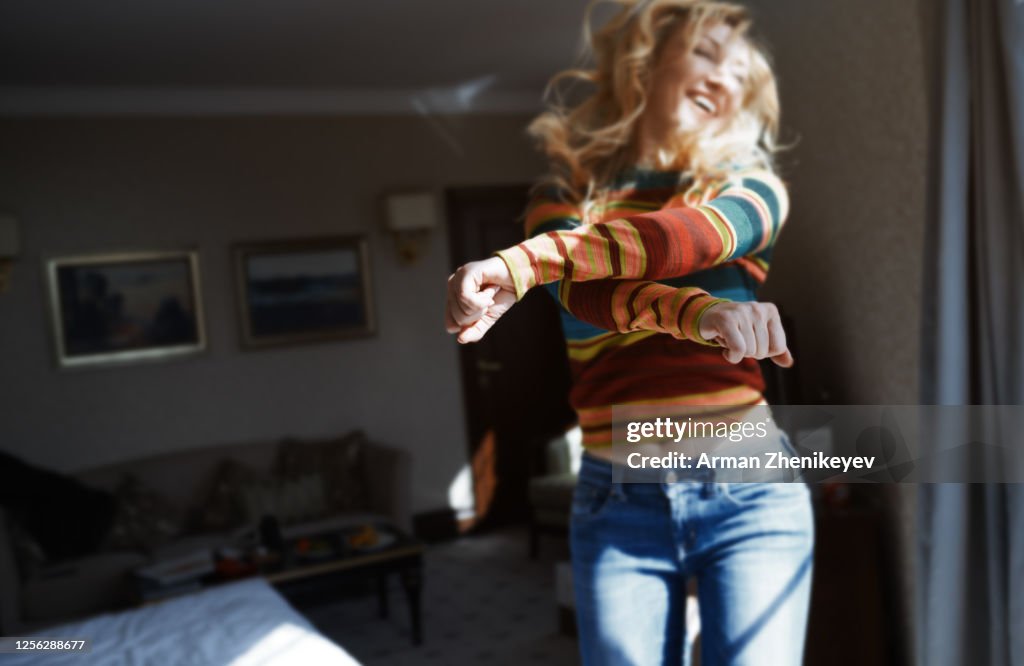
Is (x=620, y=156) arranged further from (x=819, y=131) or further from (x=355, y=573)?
(x=355, y=573)

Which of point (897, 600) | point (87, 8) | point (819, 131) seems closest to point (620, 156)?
point (819, 131)

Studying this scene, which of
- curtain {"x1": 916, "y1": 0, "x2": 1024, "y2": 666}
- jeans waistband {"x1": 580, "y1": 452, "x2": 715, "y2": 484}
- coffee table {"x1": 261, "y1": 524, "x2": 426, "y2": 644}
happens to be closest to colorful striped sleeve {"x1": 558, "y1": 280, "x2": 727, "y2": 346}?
jeans waistband {"x1": 580, "y1": 452, "x2": 715, "y2": 484}

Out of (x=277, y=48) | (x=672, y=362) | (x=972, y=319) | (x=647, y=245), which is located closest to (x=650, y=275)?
(x=647, y=245)

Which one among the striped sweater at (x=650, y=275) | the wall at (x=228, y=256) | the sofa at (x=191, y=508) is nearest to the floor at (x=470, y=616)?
the sofa at (x=191, y=508)

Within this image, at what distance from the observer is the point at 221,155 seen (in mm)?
4434

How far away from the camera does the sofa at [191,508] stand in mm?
3418

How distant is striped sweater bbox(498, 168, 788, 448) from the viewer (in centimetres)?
52

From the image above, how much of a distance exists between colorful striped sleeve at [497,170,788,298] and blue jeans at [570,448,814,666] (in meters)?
0.34

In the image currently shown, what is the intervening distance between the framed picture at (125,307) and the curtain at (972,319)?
376 cm

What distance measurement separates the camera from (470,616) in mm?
3645

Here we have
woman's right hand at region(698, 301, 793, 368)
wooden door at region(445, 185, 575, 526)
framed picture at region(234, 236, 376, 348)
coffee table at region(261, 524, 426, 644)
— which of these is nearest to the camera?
woman's right hand at region(698, 301, 793, 368)

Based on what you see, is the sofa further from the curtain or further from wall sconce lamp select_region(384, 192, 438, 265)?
the curtain

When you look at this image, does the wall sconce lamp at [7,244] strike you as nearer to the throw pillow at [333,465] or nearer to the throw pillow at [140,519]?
the throw pillow at [140,519]

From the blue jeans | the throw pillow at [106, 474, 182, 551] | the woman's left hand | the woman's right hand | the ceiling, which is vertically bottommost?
the throw pillow at [106, 474, 182, 551]
